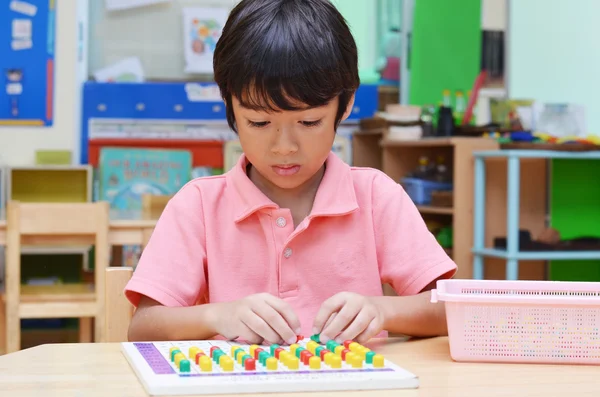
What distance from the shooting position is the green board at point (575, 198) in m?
3.63

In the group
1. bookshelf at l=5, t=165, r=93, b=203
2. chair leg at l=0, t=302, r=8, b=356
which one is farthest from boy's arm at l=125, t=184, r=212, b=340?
bookshelf at l=5, t=165, r=93, b=203

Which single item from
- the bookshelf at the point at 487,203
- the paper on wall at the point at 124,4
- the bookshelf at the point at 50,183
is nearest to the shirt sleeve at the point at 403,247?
the bookshelf at the point at 487,203

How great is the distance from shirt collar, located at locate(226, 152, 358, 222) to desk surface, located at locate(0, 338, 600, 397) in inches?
10.1

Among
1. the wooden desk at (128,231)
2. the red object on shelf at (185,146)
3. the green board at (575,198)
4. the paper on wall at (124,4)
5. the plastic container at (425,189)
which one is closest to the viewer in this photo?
the wooden desk at (128,231)

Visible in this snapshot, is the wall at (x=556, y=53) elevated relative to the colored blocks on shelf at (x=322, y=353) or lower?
elevated

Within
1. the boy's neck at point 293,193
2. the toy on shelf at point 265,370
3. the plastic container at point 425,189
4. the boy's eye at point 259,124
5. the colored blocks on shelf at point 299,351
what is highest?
the boy's eye at point 259,124

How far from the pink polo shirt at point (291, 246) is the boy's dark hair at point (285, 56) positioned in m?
0.13

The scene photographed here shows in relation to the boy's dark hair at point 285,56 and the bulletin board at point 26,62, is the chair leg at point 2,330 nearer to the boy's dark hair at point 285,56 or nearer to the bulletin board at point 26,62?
the bulletin board at point 26,62

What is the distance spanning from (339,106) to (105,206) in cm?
174

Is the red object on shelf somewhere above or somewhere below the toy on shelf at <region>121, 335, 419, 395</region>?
above

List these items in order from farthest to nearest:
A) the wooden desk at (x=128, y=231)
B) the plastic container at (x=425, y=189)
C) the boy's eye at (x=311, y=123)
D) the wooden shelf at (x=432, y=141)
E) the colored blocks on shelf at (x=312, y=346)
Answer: the plastic container at (x=425, y=189)
the wooden shelf at (x=432, y=141)
the wooden desk at (x=128, y=231)
the boy's eye at (x=311, y=123)
the colored blocks on shelf at (x=312, y=346)

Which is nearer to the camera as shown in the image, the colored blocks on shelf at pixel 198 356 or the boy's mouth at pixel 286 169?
the colored blocks on shelf at pixel 198 356

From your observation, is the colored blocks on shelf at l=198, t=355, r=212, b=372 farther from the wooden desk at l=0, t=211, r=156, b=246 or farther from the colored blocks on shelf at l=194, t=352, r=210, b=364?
the wooden desk at l=0, t=211, r=156, b=246

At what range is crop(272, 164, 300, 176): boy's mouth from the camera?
105 cm
